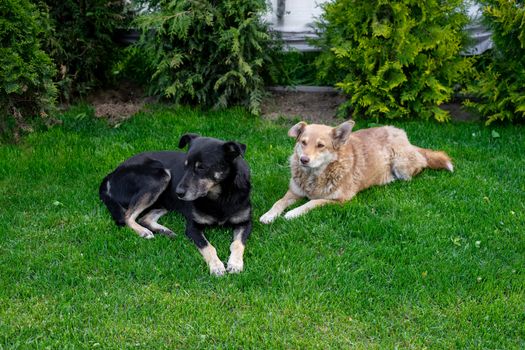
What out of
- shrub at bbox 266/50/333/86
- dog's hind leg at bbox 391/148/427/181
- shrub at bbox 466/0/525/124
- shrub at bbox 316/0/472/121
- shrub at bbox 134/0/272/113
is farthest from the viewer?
shrub at bbox 266/50/333/86

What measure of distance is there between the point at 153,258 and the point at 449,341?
96.1 inches

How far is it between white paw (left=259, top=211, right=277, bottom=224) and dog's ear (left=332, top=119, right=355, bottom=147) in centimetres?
100

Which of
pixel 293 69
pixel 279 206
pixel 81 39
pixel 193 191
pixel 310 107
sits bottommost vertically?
pixel 310 107

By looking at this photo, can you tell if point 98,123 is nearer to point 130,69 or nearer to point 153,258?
point 130,69

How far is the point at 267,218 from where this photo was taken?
18.7 feet

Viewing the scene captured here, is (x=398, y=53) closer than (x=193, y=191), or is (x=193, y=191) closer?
(x=193, y=191)

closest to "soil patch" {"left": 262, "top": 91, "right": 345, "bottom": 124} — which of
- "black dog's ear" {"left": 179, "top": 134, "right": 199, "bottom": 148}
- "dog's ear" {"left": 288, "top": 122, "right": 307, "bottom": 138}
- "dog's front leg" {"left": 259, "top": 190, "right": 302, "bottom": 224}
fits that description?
"dog's ear" {"left": 288, "top": 122, "right": 307, "bottom": 138}

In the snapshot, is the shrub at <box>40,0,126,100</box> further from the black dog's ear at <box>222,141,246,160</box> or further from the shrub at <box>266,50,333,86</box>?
the black dog's ear at <box>222,141,246,160</box>

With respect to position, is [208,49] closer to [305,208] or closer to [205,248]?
[305,208]

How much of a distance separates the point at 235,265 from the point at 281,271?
1.26 feet

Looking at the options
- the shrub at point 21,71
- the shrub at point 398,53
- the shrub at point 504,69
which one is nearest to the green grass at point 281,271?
the shrub at point 21,71

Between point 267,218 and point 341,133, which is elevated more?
point 341,133

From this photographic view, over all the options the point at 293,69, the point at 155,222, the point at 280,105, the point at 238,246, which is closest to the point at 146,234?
the point at 155,222

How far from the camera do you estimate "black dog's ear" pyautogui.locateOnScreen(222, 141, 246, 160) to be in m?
4.97
